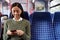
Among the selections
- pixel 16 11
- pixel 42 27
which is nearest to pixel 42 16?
pixel 42 27

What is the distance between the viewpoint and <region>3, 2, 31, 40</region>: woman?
2.38 metres

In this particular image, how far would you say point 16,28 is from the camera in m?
2.47

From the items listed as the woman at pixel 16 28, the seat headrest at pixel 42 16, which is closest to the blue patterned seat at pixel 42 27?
the seat headrest at pixel 42 16

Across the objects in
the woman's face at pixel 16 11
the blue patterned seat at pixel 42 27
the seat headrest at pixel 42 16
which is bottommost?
the blue patterned seat at pixel 42 27

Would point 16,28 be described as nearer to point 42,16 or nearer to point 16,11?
point 16,11

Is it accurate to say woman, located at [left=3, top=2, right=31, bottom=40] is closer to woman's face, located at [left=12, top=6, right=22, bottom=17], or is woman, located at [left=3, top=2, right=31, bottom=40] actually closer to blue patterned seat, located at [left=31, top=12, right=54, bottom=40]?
woman's face, located at [left=12, top=6, right=22, bottom=17]

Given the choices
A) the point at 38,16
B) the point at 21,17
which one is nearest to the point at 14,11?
the point at 21,17

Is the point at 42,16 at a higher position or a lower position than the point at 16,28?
higher

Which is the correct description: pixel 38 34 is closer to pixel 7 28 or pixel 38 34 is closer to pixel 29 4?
pixel 7 28

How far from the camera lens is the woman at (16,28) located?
2385mm

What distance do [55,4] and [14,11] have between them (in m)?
1.95

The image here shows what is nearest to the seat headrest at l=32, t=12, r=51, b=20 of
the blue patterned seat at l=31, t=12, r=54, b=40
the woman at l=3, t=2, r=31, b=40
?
the blue patterned seat at l=31, t=12, r=54, b=40

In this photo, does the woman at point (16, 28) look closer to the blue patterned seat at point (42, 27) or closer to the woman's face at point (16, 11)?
the woman's face at point (16, 11)

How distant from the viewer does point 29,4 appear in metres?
4.19
